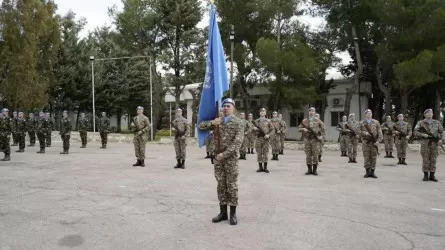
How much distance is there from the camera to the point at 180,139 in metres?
14.3

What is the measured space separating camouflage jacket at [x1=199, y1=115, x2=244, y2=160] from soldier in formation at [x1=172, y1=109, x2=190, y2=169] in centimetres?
731

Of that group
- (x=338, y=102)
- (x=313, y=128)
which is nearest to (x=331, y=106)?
(x=338, y=102)

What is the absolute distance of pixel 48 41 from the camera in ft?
106

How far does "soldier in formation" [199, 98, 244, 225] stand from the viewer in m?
6.75

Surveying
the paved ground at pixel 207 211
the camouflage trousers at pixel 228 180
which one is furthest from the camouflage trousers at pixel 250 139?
the camouflage trousers at pixel 228 180

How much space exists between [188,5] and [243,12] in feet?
20.6

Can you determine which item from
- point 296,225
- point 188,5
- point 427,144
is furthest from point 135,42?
point 296,225

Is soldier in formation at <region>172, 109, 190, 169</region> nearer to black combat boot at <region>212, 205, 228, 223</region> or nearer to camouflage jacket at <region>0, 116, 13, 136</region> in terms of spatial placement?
camouflage jacket at <region>0, 116, 13, 136</region>

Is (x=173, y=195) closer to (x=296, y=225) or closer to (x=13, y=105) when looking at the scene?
(x=296, y=225)

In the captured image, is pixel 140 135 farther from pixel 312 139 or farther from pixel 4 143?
pixel 312 139

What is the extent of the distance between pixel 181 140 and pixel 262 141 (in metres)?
2.76

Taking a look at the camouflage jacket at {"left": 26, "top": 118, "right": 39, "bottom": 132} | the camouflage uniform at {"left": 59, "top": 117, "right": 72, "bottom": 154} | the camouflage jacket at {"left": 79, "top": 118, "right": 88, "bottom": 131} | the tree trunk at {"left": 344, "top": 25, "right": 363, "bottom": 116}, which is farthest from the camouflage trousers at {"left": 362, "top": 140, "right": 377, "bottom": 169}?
the camouflage jacket at {"left": 26, "top": 118, "right": 39, "bottom": 132}

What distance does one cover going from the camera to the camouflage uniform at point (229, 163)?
6766mm

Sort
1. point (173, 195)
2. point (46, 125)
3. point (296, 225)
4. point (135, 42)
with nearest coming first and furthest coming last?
point (296, 225) → point (173, 195) → point (46, 125) → point (135, 42)
